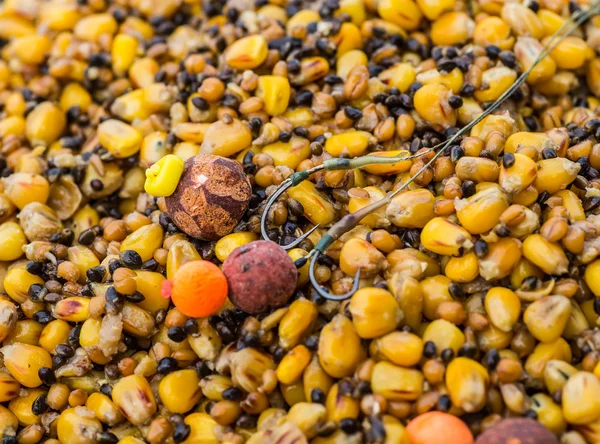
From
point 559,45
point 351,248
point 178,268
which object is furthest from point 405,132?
point 178,268

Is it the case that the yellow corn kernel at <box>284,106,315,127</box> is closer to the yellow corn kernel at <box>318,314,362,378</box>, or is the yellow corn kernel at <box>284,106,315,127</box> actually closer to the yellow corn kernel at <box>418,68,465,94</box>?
the yellow corn kernel at <box>418,68,465,94</box>

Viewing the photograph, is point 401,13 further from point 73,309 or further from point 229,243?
point 73,309

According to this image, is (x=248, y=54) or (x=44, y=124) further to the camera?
(x=44, y=124)

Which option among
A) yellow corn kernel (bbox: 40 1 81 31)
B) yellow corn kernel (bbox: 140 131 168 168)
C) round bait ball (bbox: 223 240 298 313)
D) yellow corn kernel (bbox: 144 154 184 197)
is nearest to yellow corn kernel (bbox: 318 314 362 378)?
round bait ball (bbox: 223 240 298 313)

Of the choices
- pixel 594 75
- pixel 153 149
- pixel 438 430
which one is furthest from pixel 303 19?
pixel 438 430

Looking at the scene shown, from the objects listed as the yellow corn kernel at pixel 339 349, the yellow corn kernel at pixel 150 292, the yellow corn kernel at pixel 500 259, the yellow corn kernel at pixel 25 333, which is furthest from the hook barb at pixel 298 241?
the yellow corn kernel at pixel 25 333
